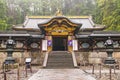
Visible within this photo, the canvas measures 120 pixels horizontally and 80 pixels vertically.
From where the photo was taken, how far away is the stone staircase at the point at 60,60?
23.2 metres

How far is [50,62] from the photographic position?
23.9 m

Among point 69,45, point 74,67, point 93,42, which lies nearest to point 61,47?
point 69,45

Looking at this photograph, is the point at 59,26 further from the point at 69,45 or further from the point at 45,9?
→ the point at 45,9

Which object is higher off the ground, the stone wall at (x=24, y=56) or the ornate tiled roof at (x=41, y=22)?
the ornate tiled roof at (x=41, y=22)

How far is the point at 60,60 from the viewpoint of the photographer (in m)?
24.5

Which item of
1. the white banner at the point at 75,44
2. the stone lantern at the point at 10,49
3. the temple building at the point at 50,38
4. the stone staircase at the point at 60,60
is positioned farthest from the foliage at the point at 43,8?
the stone lantern at the point at 10,49

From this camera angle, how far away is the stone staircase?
23.2 m

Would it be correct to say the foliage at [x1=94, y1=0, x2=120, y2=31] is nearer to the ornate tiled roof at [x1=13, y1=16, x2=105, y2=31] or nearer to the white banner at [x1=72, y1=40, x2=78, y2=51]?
the ornate tiled roof at [x1=13, y1=16, x2=105, y2=31]

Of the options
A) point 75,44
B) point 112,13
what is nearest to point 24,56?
point 75,44

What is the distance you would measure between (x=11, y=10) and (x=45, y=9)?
35.9 ft

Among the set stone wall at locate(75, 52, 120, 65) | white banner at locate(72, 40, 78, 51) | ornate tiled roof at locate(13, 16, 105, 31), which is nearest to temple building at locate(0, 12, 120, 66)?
white banner at locate(72, 40, 78, 51)

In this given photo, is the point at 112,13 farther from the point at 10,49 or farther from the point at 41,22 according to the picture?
the point at 10,49

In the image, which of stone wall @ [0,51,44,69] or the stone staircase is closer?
the stone staircase

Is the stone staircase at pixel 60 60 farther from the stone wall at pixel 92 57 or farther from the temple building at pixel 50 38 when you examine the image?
the stone wall at pixel 92 57
